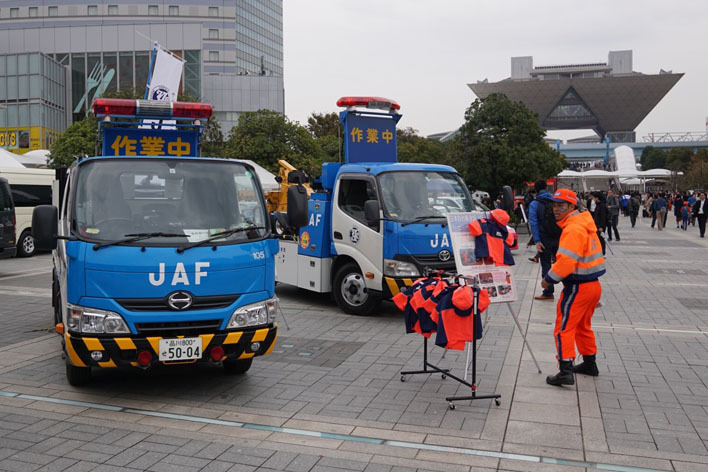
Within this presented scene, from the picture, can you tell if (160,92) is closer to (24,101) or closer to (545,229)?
(545,229)

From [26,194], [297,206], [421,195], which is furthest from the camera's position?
[26,194]

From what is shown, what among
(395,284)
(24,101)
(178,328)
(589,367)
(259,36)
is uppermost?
(259,36)

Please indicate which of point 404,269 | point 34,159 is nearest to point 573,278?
point 404,269

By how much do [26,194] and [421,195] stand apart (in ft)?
50.7

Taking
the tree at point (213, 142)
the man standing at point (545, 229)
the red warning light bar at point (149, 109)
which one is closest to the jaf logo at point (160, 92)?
the red warning light bar at point (149, 109)

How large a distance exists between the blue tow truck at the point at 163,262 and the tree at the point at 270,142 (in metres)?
34.0

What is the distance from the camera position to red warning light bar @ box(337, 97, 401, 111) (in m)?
12.0

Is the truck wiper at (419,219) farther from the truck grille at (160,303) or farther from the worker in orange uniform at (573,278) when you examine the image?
the truck grille at (160,303)

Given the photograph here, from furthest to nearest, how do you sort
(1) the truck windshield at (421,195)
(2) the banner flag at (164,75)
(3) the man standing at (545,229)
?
(2) the banner flag at (164,75) < (3) the man standing at (545,229) < (1) the truck windshield at (421,195)

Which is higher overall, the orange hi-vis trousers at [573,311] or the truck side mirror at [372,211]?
the truck side mirror at [372,211]

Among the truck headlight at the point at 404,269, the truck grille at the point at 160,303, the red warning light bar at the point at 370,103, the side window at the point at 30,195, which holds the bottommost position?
the truck headlight at the point at 404,269

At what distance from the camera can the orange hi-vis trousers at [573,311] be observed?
21.0 ft

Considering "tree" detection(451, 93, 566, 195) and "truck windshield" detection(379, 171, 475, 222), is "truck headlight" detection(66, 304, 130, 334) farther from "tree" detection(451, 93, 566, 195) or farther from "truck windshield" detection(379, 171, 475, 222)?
"tree" detection(451, 93, 566, 195)

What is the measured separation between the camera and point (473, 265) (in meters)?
6.43
